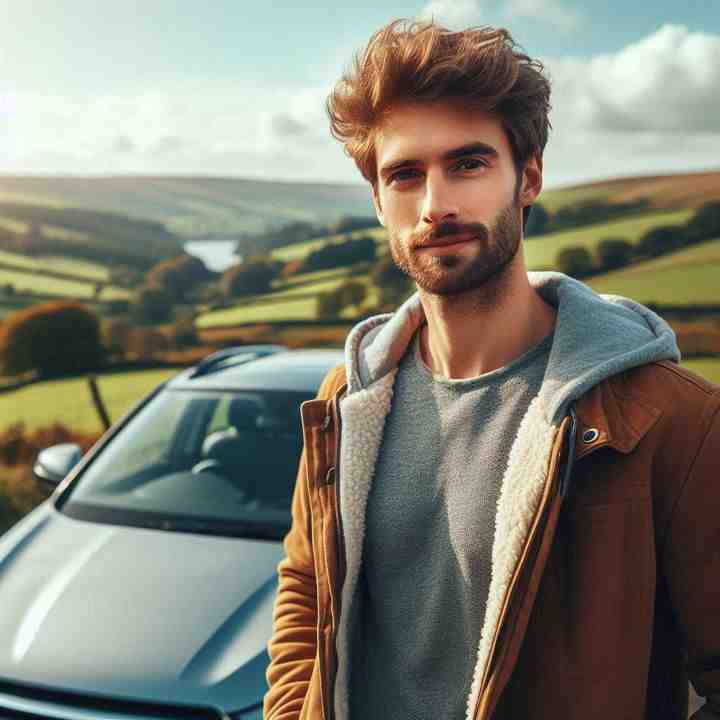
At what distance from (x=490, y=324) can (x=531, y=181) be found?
0.30 metres

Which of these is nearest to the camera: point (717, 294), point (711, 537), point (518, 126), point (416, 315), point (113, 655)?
point (711, 537)

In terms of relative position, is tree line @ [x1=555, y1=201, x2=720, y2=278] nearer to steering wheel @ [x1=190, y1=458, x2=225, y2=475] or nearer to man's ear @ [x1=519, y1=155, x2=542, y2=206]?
steering wheel @ [x1=190, y1=458, x2=225, y2=475]

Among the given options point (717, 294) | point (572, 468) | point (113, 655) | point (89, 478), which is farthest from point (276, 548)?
point (717, 294)

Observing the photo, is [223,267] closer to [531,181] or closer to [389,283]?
[389,283]

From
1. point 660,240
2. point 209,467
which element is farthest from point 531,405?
point 660,240

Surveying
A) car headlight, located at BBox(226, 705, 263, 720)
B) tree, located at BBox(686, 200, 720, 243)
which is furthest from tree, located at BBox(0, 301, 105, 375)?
tree, located at BBox(686, 200, 720, 243)

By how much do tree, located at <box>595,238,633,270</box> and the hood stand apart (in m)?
8.76

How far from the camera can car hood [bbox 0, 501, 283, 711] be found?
82.4 inches

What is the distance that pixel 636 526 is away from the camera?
114 centimetres

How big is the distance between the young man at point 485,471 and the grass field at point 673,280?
8.66 m

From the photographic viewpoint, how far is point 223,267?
978 centimetres

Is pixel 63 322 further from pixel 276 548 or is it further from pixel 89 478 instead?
pixel 276 548

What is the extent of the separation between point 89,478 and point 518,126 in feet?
7.47

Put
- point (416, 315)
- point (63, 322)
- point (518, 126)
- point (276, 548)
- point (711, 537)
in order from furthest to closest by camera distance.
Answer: point (63, 322) < point (276, 548) < point (416, 315) < point (518, 126) < point (711, 537)
